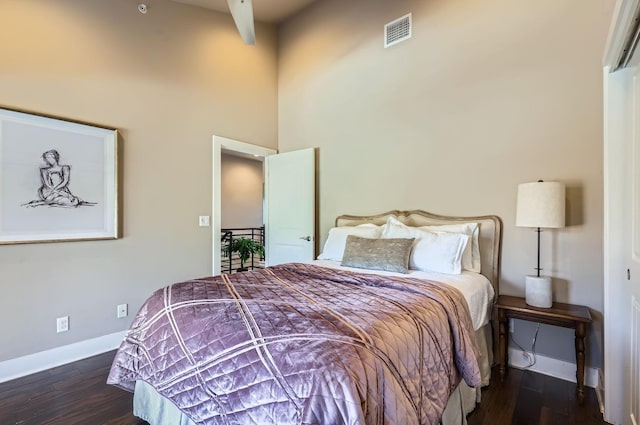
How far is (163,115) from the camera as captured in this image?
3.20 meters

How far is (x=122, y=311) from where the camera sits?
2.92 metres

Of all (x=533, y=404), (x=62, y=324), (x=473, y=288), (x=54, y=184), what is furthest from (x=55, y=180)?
(x=533, y=404)

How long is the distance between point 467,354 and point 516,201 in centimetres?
151

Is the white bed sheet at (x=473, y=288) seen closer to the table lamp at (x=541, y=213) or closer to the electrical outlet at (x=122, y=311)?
the table lamp at (x=541, y=213)

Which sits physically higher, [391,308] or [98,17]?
[98,17]

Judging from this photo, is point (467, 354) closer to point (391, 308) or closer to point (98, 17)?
point (391, 308)

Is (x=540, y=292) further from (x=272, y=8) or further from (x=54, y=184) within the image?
(x=272, y=8)

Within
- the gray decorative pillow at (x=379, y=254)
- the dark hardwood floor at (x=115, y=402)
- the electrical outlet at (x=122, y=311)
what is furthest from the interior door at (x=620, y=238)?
the electrical outlet at (x=122, y=311)

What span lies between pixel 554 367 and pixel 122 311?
370cm

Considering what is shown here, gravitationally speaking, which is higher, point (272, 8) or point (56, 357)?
point (272, 8)

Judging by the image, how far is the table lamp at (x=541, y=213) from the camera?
2.13m

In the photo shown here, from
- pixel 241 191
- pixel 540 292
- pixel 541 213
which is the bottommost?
pixel 540 292

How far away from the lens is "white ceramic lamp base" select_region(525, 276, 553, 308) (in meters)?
2.18

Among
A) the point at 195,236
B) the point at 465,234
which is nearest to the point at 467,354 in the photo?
the point at 465,234
